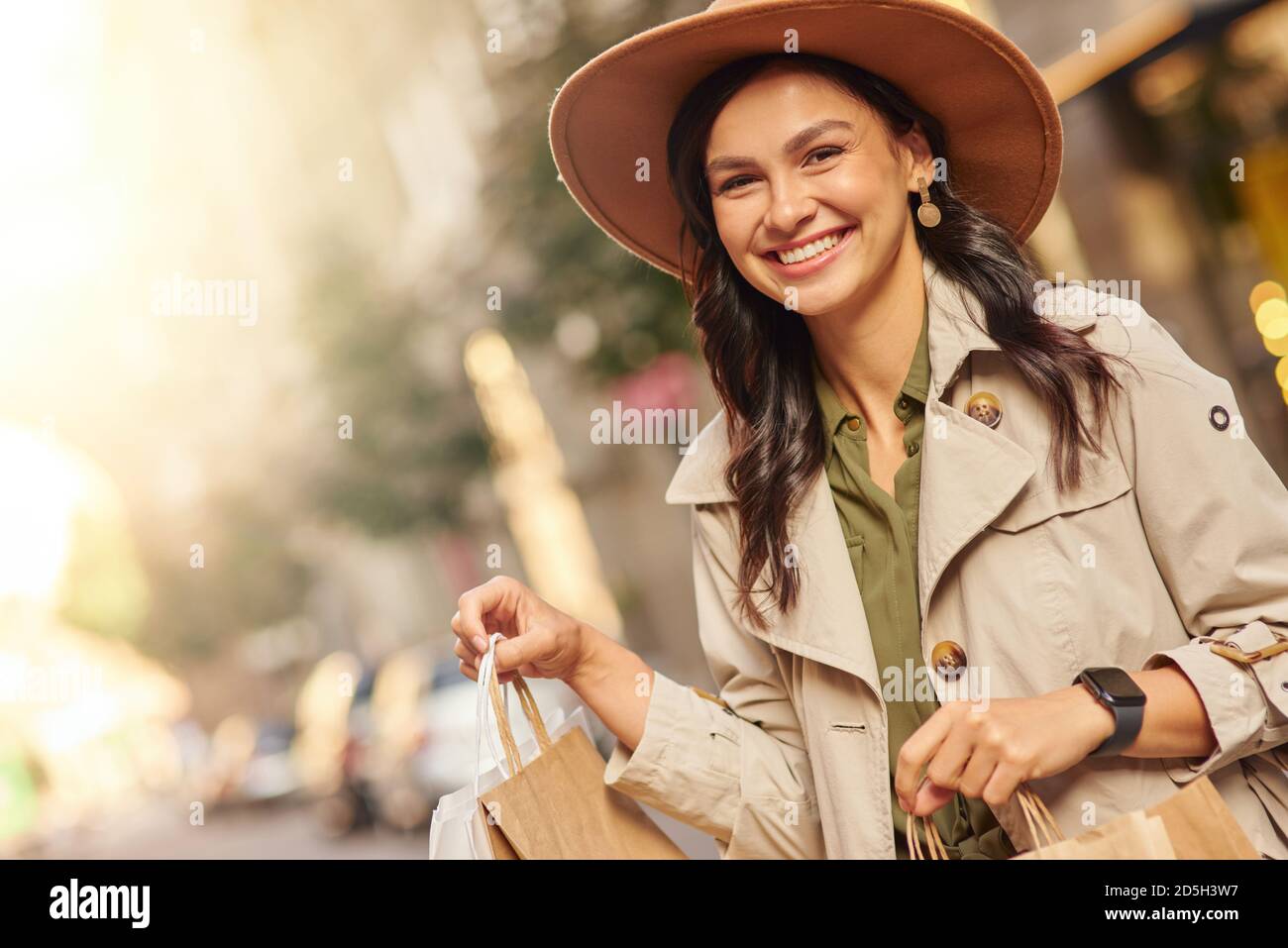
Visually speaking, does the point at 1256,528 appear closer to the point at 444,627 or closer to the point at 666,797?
the point at 666,797

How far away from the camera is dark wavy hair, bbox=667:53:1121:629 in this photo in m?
1.87

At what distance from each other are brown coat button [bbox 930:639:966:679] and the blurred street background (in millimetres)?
818

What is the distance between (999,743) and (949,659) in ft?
0.92

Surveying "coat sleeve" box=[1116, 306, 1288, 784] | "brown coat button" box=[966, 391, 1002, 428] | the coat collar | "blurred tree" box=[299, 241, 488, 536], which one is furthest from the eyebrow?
"blurred tree" box=[299, 241, 488, 536]

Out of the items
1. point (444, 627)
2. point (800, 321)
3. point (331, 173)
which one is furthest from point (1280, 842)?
point (444, 627)

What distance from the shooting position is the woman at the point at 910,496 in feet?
5.72

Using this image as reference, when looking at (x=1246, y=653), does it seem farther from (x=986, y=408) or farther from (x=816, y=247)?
(x=816, y=247)

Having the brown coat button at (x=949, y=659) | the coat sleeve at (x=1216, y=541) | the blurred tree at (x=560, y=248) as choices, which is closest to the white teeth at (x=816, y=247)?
the coat sleeve at (x=1216, y=541)

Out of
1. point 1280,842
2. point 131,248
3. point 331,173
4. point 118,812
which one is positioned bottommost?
point 118,812

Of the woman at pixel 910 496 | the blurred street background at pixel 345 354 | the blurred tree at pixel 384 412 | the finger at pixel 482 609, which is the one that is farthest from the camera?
the blurred tree at pixel 384 412

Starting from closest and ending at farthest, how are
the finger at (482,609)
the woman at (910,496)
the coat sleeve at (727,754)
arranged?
the woman at (910,496), the finger at (482,609), the coat sleeve at (727,754)

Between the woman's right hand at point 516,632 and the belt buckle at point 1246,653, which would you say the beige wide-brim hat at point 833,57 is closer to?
the woman's right hand at point 516,632
